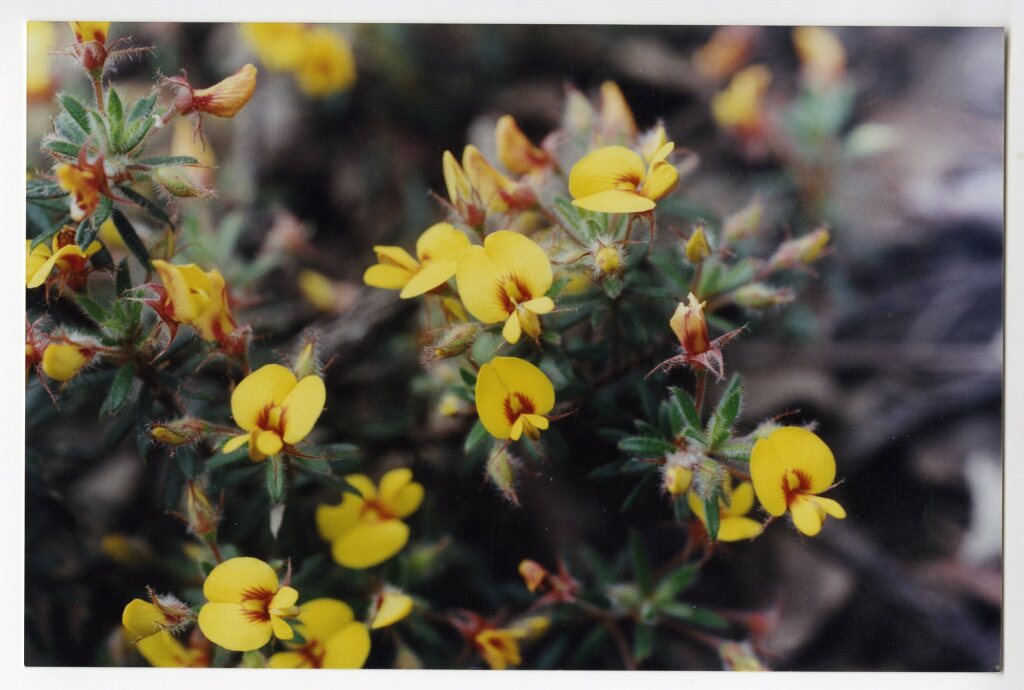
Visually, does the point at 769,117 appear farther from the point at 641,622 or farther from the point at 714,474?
the point at 641,622

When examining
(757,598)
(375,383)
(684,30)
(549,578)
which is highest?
(684,30)

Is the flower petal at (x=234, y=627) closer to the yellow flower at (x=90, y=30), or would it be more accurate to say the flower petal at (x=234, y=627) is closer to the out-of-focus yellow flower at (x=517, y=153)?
the out-of-focus yellow flower at (x=517, y=153)

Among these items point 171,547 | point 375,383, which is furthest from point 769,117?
point 171,547

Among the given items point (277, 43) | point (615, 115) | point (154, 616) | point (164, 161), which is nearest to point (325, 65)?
point (277, 43)

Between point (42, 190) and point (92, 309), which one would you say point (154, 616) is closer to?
point (92, 309)

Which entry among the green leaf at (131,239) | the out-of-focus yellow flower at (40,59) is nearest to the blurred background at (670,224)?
the out-of-focus yellow flower at (40,59)

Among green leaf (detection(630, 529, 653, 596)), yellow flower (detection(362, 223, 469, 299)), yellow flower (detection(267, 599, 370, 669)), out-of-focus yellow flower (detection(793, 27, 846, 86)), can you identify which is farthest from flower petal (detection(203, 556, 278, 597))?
out-of-focus yellow flower (detection(793, 27, 846, 86))
